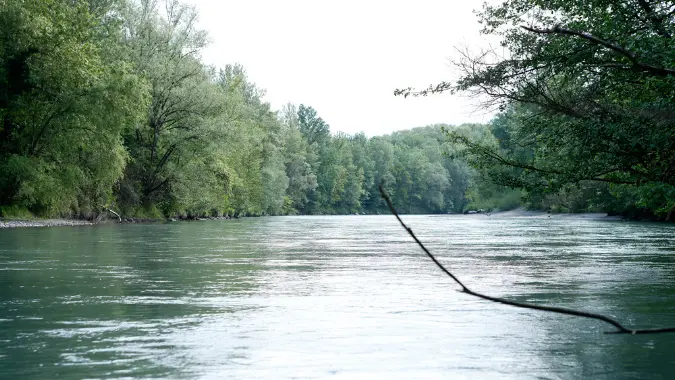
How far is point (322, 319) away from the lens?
10625 mm

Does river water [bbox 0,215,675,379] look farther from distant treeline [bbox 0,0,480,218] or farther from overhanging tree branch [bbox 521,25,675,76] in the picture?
distant treeline [bbox 0,0,480,218]

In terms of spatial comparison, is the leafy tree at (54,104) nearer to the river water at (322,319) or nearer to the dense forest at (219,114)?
the dense forest at (219,114)

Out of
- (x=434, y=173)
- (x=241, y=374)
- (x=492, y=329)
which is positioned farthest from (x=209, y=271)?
(x=434, y=173)

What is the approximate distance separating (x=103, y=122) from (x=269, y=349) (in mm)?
37555

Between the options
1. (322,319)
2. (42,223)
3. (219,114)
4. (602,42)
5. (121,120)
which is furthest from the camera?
(219,114)

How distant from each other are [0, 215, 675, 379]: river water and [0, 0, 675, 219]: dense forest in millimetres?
2649

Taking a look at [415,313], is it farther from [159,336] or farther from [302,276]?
[302,276]

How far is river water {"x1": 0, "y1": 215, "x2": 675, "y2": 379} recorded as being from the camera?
7715mm

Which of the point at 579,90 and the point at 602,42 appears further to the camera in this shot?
the point at 579,90

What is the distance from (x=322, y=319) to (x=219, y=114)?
174ft

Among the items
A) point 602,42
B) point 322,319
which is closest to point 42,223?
point 322,319

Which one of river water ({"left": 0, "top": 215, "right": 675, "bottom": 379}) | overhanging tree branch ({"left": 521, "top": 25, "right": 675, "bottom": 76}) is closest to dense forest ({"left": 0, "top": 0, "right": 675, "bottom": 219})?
overhanging tree branch ({"left": 521, "top": 25, "right": 675, "bottom": 76})

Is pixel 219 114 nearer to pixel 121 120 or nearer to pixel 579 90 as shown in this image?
pixel 121 120

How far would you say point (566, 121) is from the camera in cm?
1931
